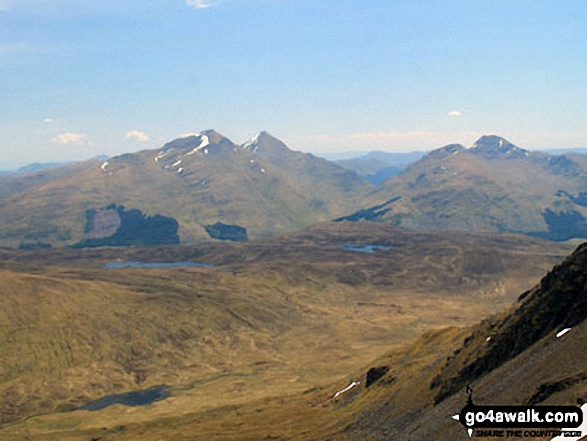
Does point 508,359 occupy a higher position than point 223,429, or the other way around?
point 508,359

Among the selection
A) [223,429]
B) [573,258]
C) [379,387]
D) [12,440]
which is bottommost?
[12,440]

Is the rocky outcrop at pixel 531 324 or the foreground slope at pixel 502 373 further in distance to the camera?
the rocky outcrop at pixel 531 324

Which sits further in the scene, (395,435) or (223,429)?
(223,429)

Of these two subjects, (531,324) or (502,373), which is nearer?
(502,373)

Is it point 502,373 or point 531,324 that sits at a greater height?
point 531,324

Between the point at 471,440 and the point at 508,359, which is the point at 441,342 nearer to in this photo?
the point at 508,359

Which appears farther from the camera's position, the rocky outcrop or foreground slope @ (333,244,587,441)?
the rocky outcrop

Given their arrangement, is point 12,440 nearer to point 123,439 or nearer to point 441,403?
point 123,439

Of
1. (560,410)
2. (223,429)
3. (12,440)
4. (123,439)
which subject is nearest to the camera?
(560,410)

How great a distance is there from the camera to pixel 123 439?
543 feet

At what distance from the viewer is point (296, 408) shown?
527 ft

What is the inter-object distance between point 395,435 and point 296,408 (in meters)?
74.2

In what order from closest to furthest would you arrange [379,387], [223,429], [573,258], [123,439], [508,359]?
[508,359] < [573,258] < [379,387] < [223,429] < [123,439]

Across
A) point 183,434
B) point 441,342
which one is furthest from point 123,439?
point 441,342
